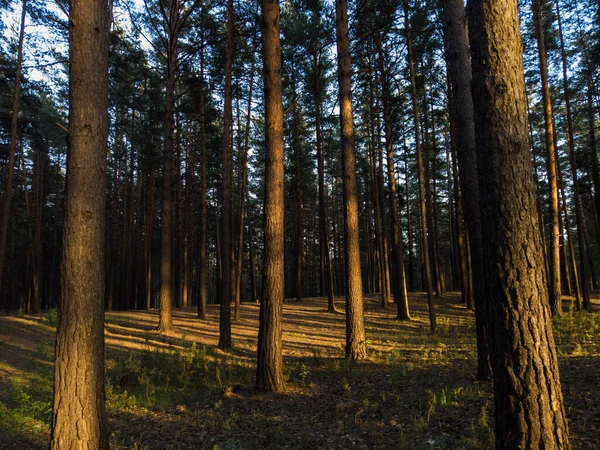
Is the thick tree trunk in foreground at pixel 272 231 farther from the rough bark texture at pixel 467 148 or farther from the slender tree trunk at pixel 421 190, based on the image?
the slender tree trunk at pixel 421 190

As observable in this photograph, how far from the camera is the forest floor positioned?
4934 millimetres

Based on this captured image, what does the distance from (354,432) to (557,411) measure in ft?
→ 8.88

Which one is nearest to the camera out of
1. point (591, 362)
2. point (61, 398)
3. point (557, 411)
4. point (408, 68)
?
point (557, 411)

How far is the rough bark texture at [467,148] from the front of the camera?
21.1 feet

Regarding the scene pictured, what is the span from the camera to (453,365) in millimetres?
8266

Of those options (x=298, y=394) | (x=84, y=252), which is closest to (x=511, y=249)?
(x=84, y=252)

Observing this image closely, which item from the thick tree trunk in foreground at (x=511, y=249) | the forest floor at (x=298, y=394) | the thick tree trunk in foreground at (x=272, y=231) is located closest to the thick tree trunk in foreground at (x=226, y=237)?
the forest floor at (x=298, y=394)

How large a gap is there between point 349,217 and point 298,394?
4.41 metres

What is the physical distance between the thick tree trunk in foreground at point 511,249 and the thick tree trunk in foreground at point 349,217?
577 cm

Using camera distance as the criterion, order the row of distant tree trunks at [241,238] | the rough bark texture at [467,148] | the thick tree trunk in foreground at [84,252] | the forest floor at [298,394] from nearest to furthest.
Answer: the thick tree trunk in foreground at [84,252] < the forest floor at [298,394] < the rough bark texture at [467,148] < the row of distant tree trunks at [241,238]

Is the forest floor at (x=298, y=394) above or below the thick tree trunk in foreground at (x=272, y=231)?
below

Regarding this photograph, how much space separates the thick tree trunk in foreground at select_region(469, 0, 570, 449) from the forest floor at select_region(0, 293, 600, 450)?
4.19 feet

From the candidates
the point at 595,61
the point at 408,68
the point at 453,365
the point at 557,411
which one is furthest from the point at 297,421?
the point at 595,61

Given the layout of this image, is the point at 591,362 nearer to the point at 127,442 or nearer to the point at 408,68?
the point at 127,442
